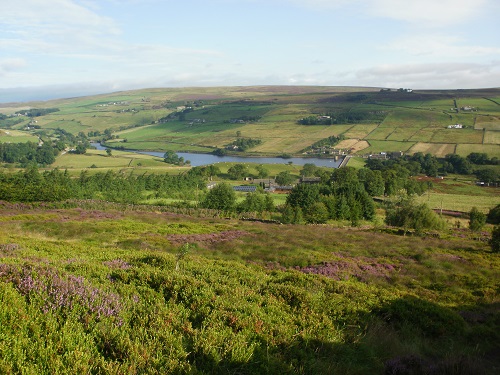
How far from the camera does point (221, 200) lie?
67.2 metres

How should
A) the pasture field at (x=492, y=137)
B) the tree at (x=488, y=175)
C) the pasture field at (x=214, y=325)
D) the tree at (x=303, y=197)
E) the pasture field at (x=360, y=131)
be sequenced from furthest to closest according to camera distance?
the pasture field at (x=360, y=131)
the pasture field at (x=492, y=137)
the tree at (x=488, y=175)
the tree at (x=303, y=197)
the pasture field at (x=214, y=325)

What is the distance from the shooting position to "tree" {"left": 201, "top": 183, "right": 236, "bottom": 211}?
66812 mm

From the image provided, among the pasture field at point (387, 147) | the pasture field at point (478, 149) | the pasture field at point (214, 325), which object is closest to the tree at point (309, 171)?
the pasture field at point (387, 147)

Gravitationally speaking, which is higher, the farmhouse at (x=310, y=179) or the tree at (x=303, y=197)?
the tree at (x=303, y=197)

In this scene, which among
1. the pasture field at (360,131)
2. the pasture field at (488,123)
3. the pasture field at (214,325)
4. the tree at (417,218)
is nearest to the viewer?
the pasture field at (214,325)

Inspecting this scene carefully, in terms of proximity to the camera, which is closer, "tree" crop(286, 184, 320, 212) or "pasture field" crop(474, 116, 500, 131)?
"tree" crop(286, 184, 320, 212)

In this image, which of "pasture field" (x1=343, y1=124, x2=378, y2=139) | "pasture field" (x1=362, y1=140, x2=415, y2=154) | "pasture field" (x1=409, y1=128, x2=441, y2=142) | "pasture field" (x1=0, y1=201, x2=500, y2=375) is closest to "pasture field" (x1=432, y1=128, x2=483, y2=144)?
"pasture field" (x1=409, y1=128, x2=441, y2=142)

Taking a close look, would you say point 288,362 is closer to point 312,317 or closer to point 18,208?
point 312,317

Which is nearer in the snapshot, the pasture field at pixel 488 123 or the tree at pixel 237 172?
the tree at pixel 237 172

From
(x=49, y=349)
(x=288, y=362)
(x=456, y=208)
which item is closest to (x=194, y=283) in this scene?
(x=288, y=362)

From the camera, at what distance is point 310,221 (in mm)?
61500

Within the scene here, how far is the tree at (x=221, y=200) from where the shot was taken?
66812mm

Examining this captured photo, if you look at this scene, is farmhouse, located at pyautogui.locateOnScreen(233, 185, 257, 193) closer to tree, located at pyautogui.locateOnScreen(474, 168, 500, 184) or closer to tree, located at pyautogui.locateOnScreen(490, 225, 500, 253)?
tree, located at pyautogui.locateOnScreen(474, 168, 500, 184)

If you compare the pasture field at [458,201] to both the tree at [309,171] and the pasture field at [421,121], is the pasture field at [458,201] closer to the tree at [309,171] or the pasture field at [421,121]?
the tree at [309,171]
